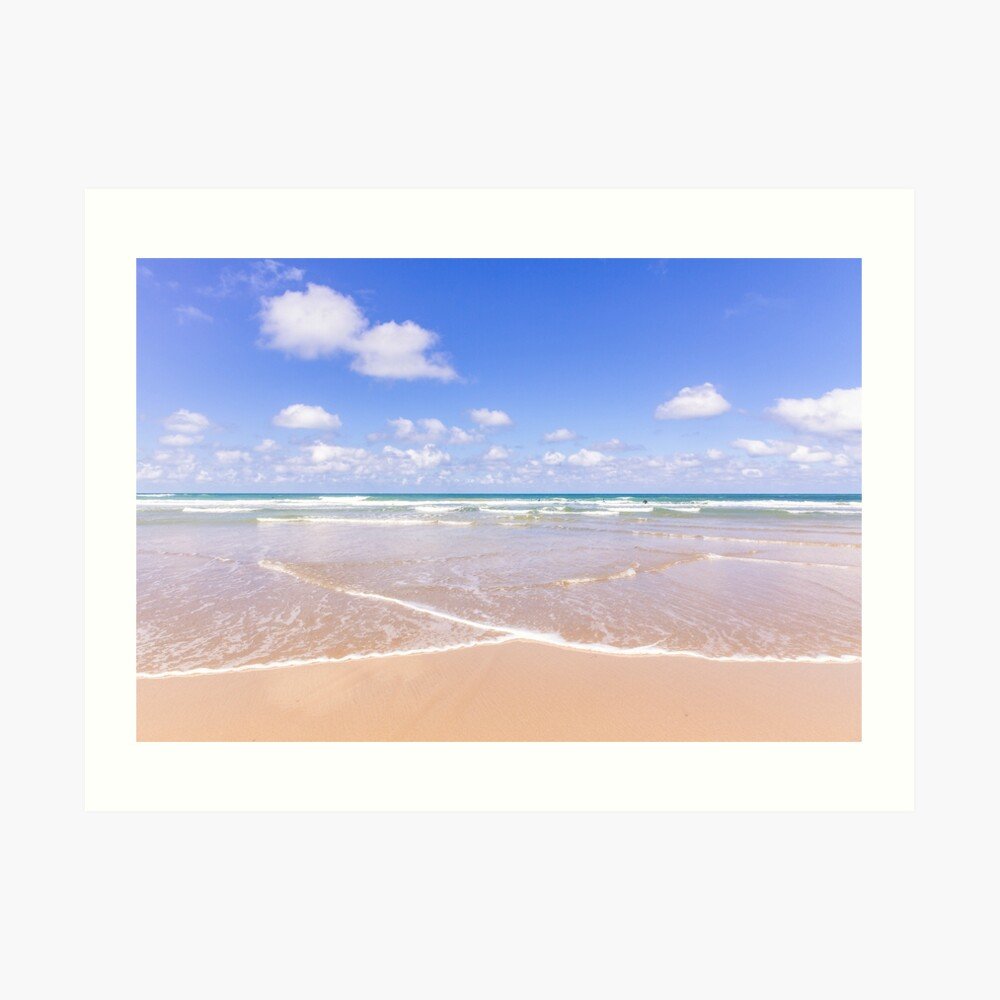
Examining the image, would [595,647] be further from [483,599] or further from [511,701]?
[483,599]

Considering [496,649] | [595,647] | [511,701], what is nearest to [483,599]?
[496,649]

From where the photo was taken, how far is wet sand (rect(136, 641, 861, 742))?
8.07ft

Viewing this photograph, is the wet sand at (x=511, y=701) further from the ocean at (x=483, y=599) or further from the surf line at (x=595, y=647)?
the ocean at (x=483, y=599)

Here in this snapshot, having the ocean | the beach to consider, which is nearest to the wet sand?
the beach

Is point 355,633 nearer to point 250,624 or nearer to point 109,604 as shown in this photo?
point 250,624

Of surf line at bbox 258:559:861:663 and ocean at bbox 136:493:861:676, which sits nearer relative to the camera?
surf line at bbox 258:559:861:663

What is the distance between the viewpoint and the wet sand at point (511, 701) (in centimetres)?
246

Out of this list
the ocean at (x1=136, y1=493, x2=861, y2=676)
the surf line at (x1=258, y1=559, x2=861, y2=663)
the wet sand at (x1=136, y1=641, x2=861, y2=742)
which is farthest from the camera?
the ocean at (x1=136, y1=493, x2=861, y2=676)

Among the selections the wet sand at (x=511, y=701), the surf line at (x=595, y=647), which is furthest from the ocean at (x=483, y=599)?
the wet sand at (x=511, y=701)

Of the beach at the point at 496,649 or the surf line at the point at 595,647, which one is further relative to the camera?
the surf line at the point at 595,647

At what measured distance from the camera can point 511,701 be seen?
269 centimetres

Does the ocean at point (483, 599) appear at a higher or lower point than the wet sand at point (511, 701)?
higher

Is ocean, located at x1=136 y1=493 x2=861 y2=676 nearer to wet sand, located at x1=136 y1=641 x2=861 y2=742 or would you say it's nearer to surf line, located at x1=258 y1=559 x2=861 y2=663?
surf line, located at x1=258 y1=559 x2=861 y2=663
